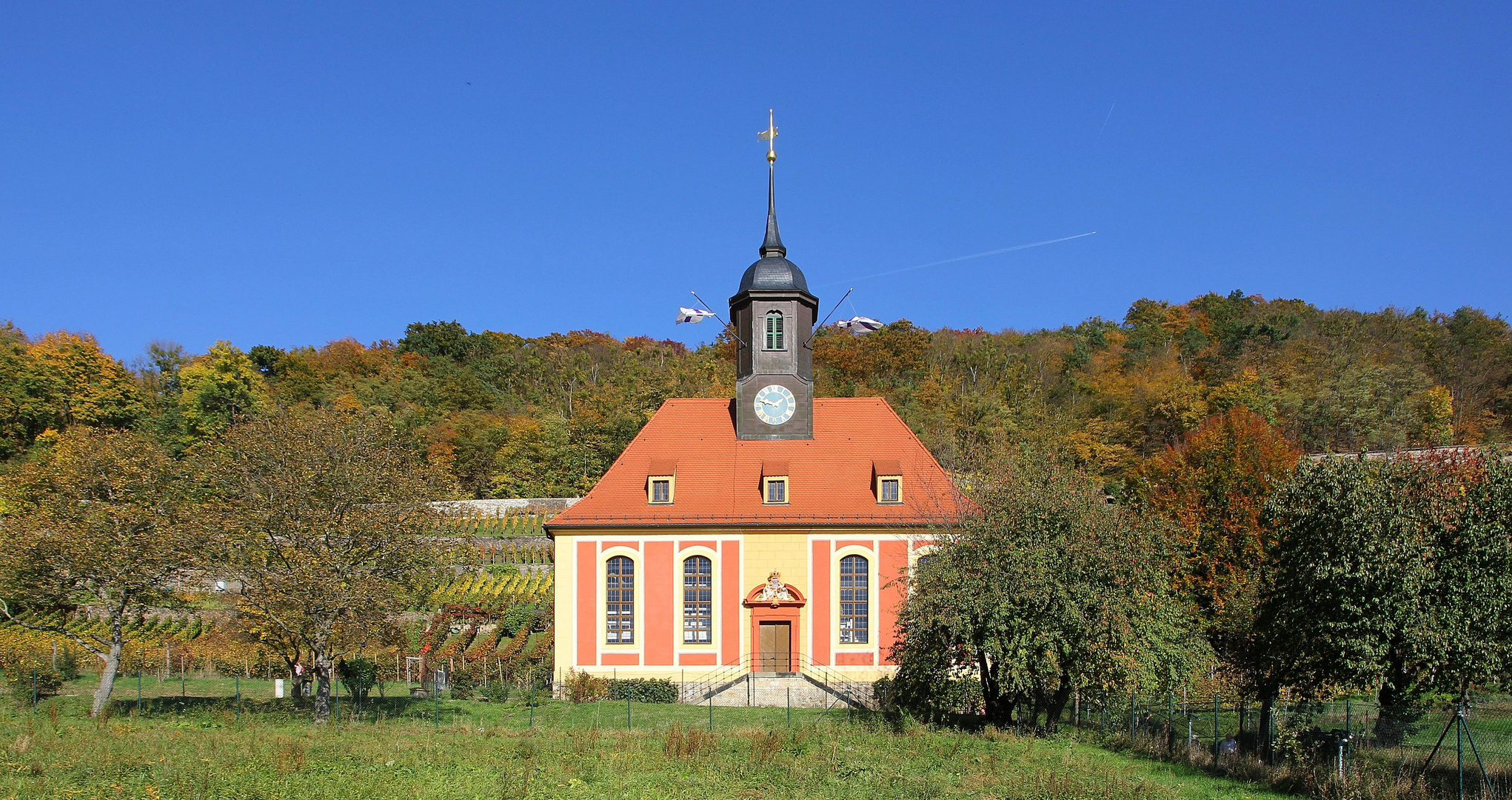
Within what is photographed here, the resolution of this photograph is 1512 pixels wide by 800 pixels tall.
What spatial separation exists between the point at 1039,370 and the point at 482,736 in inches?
2160

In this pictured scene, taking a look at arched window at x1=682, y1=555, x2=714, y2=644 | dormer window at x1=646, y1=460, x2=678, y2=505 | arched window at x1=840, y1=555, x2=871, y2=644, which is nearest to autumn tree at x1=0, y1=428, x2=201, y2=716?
dormer window at x1=646, y1=460, x2=678, y2=505

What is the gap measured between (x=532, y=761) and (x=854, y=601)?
1492 centimetres

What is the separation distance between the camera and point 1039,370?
68.9 m

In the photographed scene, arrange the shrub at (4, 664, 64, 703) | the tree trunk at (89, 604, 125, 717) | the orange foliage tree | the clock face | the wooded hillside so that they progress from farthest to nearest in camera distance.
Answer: the wooded hillside → the clock face → the orange foliage tree → the shrub at (4, 664, 64, 703) → the tree trunk at (89, 604, 125, 717)

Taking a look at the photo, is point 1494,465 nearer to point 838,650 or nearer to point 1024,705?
point 1024,705

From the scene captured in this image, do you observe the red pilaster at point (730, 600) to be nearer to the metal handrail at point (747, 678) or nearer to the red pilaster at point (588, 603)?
the metal handrail at point (747, 678)

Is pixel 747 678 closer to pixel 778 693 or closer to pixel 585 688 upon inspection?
pixel 778 693

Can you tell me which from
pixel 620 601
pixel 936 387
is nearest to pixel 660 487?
pixel 620 601

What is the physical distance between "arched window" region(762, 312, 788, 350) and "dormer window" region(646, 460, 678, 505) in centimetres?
Answer: 525

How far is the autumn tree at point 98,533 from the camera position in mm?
→ 22312

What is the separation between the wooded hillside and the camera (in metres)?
58.5

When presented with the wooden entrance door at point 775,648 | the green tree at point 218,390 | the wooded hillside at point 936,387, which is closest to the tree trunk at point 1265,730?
the wooden entrance door at point 775,648

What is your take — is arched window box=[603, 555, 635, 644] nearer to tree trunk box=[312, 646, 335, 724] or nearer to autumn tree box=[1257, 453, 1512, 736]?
tree trunk box=[312, 646, 335, 724]

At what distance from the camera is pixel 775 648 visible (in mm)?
31031
